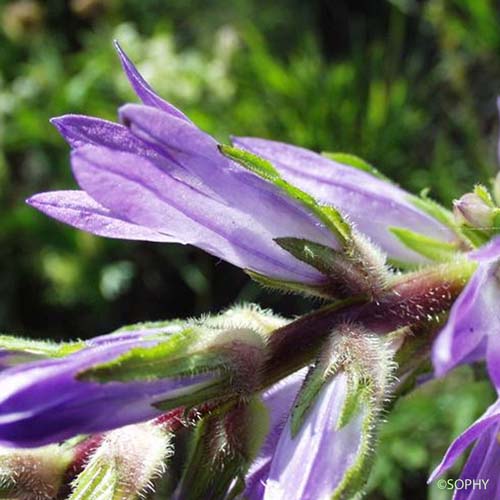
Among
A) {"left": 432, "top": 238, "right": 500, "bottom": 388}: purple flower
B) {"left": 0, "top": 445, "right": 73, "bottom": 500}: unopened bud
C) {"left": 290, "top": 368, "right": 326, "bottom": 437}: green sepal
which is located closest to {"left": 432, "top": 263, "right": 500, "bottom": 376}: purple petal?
{"left": 432, "top": 238, "right": 500, "bottom": 388}: purple flower

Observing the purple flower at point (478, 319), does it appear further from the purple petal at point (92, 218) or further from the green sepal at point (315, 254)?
the purple petal at point (92, 218)

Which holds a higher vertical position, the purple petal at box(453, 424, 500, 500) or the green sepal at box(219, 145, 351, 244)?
the green sepal at box(219, 145, 351, 244)

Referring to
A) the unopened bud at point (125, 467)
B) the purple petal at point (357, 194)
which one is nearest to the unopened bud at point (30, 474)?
the unopened bud at point (125, 467)

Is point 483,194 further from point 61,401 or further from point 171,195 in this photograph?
point 61,401

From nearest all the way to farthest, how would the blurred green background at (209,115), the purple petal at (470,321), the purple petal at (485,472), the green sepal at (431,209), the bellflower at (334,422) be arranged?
the purple petal at (470,321)
the bellflower at (334,422)
the purple petal at (485,472)
the green sepal at (431,209)
the blurred green background at (209,115)

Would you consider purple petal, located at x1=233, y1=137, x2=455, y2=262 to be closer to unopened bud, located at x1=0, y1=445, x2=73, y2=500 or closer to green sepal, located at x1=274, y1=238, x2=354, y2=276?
green sepal, located at x1=274, y1=238, x2=354, y2=276

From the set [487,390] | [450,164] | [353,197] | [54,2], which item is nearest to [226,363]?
[353,197]

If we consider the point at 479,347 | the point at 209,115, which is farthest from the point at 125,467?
the point at 209,115

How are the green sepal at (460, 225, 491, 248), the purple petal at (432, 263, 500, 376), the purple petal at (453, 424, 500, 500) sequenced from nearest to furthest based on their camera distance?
the purple petal at (432, 263, 500, 376)
the purple petal at (453, 424, 500, 500)
the green sepal at (460, 225, 491, 248)
